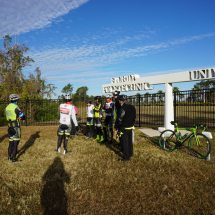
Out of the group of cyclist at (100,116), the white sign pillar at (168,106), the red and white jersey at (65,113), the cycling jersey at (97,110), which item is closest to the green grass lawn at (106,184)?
the red and white jersey at (65,113)

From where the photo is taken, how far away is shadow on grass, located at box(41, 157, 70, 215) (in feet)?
10.8

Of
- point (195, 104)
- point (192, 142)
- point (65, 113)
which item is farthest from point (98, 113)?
point (195, 104)

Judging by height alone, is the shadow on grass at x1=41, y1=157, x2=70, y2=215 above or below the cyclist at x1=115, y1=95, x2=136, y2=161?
below

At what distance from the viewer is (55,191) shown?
12.8 feet

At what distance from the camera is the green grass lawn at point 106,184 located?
3.31m

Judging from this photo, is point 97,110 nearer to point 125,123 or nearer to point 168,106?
point 125,123

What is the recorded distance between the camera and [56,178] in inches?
178

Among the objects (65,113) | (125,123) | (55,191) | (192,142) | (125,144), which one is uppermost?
(65,113)

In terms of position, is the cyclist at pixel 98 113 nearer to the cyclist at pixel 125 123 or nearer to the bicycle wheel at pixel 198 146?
the cyclist at pixel 125 123

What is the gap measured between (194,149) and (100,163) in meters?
3.63

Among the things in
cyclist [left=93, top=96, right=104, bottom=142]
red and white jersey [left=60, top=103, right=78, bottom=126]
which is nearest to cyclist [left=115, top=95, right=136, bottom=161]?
red and white jersey [left=60, top=103, right=78, bottom=126]

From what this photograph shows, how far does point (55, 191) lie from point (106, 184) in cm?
112

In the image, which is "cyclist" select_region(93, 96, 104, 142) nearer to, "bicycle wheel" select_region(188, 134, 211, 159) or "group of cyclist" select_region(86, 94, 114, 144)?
"group of cyclist" select_region(86, 94, 114, 144)

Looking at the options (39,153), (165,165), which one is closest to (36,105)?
(39,153)
